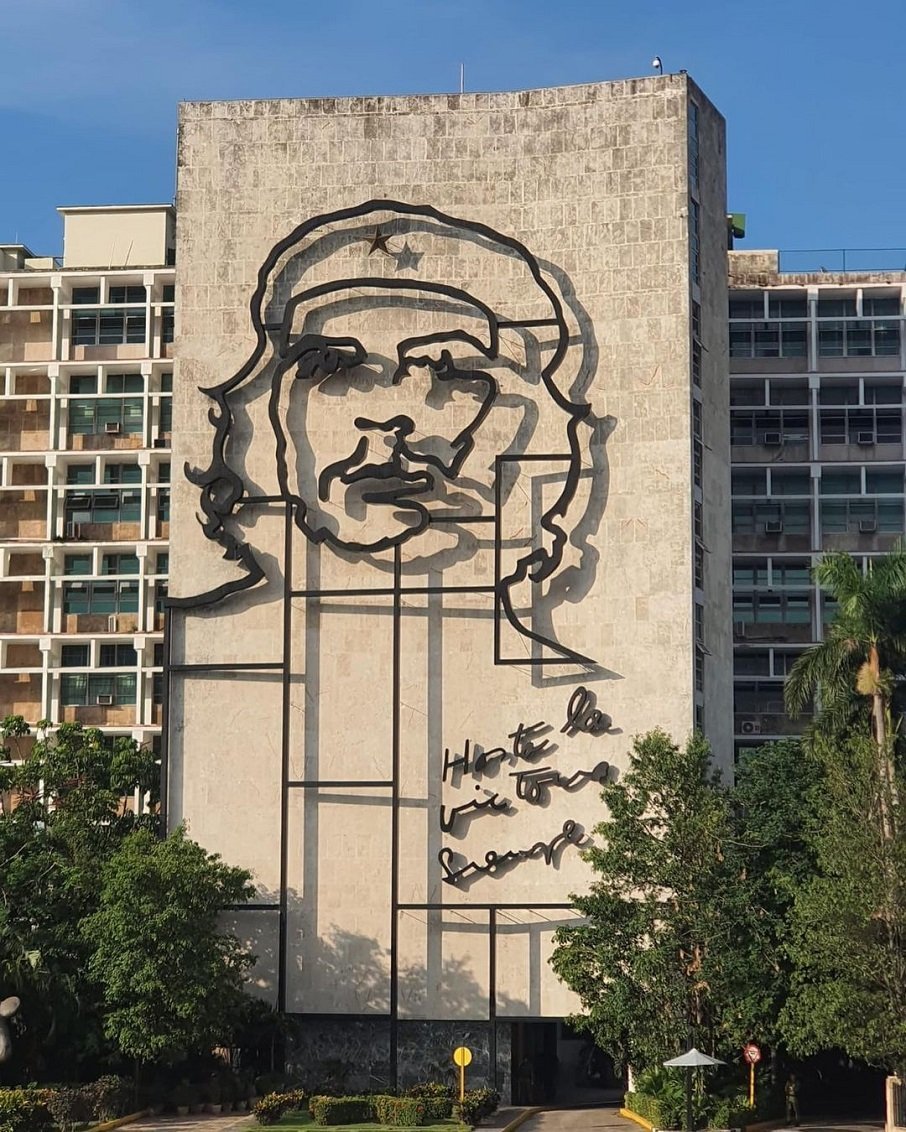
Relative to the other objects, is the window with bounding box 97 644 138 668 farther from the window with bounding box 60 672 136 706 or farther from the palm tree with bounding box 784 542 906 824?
the palm tree with bounding box 784 542 906 824

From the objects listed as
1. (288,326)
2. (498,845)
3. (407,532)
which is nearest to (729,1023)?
(498,845)

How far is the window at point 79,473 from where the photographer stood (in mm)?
74812

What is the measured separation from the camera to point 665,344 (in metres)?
54.6

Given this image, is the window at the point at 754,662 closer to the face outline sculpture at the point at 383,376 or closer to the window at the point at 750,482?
the window at the point at 750,482

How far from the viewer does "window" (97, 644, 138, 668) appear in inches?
2876

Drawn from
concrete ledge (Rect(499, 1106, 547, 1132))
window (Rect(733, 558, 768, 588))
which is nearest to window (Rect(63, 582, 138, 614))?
window (Rect(733, 558, 768, 588))

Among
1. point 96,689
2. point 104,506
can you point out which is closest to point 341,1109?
point 96,689

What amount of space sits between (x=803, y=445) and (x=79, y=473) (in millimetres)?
29413

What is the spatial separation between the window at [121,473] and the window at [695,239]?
90.1 feet

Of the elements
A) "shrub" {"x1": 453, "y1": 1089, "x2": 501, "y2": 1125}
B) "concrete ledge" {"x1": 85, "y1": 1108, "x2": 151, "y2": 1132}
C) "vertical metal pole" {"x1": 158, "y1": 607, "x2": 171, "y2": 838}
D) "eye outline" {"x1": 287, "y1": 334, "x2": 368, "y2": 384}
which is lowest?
"concrete ledge" {"x1": 85, "y1": 1108, "x2": 151, "y2": 1132}

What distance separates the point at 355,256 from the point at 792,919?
23238 mm

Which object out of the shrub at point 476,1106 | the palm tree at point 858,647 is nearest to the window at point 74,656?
the shrub at point 476,1106

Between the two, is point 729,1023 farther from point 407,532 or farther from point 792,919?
point 407,532

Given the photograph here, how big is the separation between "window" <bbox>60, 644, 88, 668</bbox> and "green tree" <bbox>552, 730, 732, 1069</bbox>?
29.7 metres
